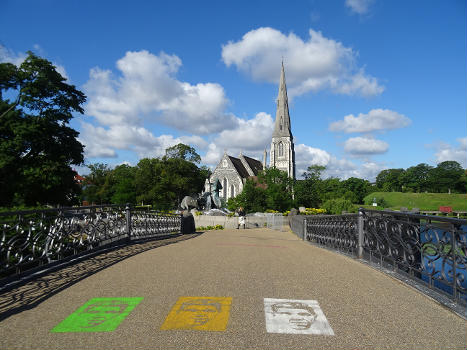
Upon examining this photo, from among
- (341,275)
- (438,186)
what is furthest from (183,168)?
(438,186)

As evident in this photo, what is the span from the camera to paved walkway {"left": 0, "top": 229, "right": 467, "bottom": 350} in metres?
3.43

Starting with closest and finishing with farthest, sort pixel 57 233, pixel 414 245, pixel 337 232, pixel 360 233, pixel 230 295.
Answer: pixel 230 295 → pixel 414 245 → pixel 57 233 → pixel 360 233 → pixel 337 232

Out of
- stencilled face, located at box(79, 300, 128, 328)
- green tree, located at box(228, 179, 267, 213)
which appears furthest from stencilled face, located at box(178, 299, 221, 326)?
green tree, located at box(228, 179, 267, 213)

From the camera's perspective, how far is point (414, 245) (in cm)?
574

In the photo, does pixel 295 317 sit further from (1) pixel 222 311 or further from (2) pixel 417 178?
(2) pixel 417 178

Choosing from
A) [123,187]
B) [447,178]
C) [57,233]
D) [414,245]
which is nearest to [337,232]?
[414,245]

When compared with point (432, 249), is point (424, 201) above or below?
above

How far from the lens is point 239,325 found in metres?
3.78

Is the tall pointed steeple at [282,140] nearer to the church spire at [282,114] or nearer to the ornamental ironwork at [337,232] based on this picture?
the church spire at [282,114]

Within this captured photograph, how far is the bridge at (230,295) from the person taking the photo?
352 centimetres

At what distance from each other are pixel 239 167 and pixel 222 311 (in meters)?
78.8

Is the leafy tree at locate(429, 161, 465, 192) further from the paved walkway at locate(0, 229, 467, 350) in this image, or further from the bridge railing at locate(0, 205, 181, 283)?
the paved walkway at locate(0, 229, 467, 350)

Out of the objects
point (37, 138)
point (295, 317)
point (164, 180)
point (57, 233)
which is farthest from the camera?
point (164, 180)

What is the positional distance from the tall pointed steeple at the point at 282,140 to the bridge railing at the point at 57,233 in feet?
240
